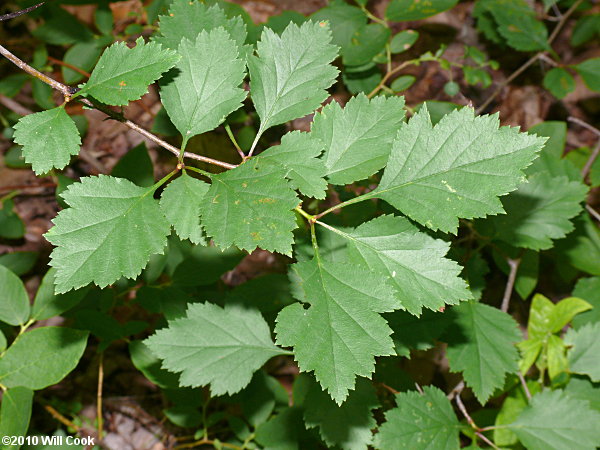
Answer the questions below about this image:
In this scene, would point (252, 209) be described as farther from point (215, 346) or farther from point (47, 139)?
point (215, 346)

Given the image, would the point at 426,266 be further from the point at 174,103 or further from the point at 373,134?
the point at 174,103

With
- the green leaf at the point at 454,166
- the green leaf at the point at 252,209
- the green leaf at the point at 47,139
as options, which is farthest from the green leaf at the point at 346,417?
the green leaf at the point at 47,139

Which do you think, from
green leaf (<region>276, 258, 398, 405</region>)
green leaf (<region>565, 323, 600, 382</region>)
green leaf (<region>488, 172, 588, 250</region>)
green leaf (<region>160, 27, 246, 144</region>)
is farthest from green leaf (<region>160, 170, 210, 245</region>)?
green leaf (<region>565, 323, 600, 382</region>)

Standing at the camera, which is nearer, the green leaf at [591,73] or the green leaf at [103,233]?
the green leaf at [103,233]

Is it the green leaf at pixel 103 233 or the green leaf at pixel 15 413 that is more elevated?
the green leaf at pixel 103 233

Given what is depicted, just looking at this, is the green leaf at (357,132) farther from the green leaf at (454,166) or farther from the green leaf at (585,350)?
the green leaf at (585,350)

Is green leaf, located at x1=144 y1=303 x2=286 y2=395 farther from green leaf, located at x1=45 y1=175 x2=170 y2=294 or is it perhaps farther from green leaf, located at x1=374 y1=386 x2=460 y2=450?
green leaf, located at x1=45 y1=175 x2=170 y2=294
